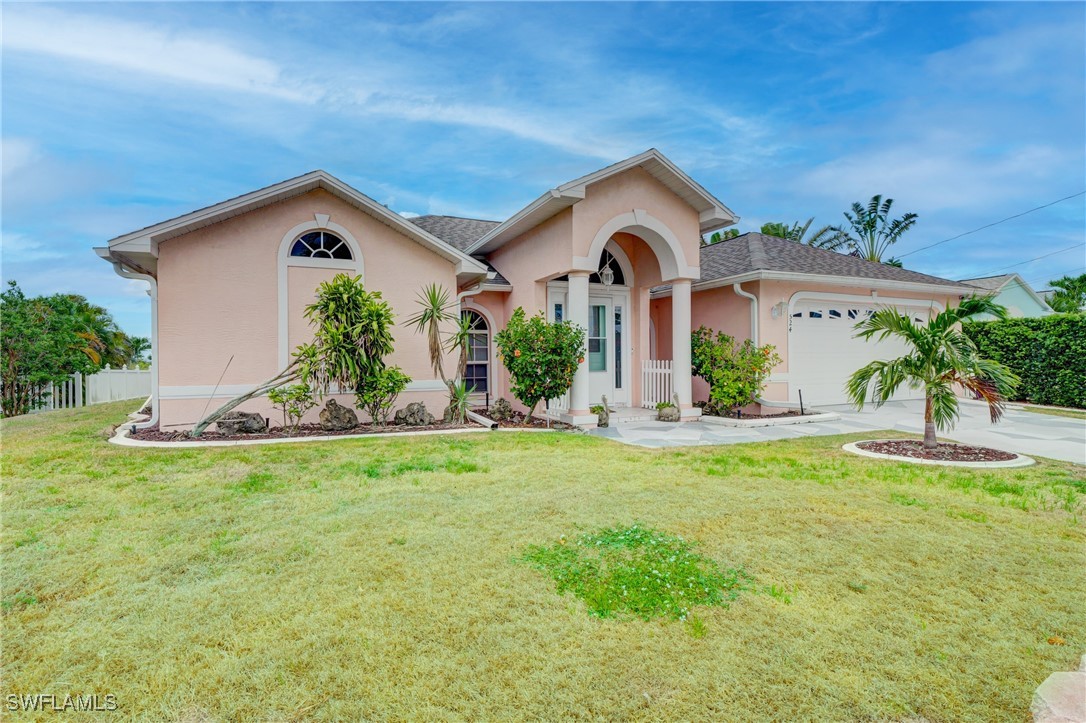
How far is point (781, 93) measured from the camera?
13852 millimetres

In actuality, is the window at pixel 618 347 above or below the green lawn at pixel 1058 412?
above

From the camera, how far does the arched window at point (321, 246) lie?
32.8 feet

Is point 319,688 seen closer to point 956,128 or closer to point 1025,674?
point 1025,674

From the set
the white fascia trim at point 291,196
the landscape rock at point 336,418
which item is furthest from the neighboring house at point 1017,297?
the landscape rock at point 336,418

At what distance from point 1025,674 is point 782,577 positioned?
3.93 ft

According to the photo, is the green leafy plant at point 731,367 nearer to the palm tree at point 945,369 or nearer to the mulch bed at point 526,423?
the palm tree at point 945,369

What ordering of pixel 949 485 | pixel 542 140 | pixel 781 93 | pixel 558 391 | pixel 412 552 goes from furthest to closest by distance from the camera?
pixel 542 140 < pixel 781 93 < pixel 558 391 < pixel 949 485 < pixel 412 552

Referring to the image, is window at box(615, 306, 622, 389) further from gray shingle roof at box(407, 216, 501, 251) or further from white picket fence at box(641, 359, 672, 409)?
gray shingle roof at box(407, 216, 501, 251)

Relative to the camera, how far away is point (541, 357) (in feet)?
31.8

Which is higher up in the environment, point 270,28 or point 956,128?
point 956,128

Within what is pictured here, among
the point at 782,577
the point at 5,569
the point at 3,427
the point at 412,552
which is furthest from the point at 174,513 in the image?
the point at 3,427

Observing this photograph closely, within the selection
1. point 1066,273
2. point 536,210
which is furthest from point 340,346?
point 1066,273

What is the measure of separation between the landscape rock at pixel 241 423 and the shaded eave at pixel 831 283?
31.9 feet

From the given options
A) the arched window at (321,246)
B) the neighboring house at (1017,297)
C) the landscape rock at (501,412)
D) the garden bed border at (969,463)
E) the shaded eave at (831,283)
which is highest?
the neighboring house at (1017,297)
